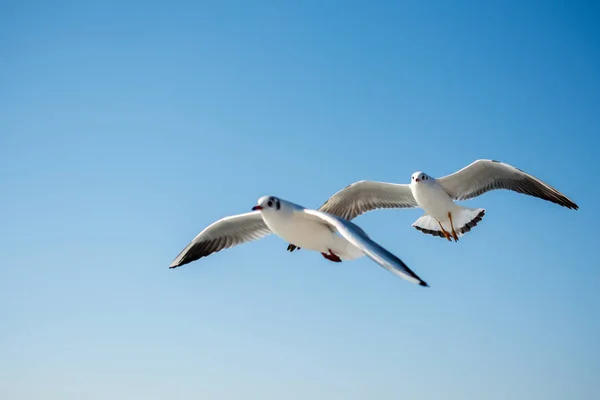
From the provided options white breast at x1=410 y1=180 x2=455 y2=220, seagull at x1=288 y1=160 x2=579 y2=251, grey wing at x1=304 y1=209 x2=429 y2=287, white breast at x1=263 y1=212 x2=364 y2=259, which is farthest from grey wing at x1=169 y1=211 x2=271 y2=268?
white breast at x1=410 y1=180 x2=455 y2=220

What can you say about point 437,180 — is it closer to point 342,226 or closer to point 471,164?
point 471,164

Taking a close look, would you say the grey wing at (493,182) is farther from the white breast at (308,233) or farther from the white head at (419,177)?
the white breast at (308,233)

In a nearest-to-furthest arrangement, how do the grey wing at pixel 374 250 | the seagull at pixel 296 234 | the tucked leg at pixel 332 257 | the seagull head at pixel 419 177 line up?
the grey wing at pixel 374 250 → the seagull at pixel 296 234 → the tucked leg at pixel 332 257 → the seagull head at pixel 419 177

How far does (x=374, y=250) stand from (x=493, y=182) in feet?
17.3

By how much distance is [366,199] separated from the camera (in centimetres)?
1014

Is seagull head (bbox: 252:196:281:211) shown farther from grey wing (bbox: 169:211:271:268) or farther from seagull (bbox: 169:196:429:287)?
grey wing (bbox: 169:211:271:268)

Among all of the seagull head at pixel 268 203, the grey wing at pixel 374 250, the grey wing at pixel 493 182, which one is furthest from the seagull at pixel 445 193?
the grey wing at pixel 374 250

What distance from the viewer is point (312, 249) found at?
23.5ft

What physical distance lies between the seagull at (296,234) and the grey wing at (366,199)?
1921 mm

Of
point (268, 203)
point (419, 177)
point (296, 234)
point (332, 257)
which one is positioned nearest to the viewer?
point (268, 203)

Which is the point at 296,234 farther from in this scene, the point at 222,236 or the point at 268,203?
the point at 222,236

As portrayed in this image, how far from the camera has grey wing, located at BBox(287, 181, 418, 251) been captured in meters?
9.84

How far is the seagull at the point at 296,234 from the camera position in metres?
5.42

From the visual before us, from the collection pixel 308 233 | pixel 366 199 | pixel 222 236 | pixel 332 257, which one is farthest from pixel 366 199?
pixel 308 233
